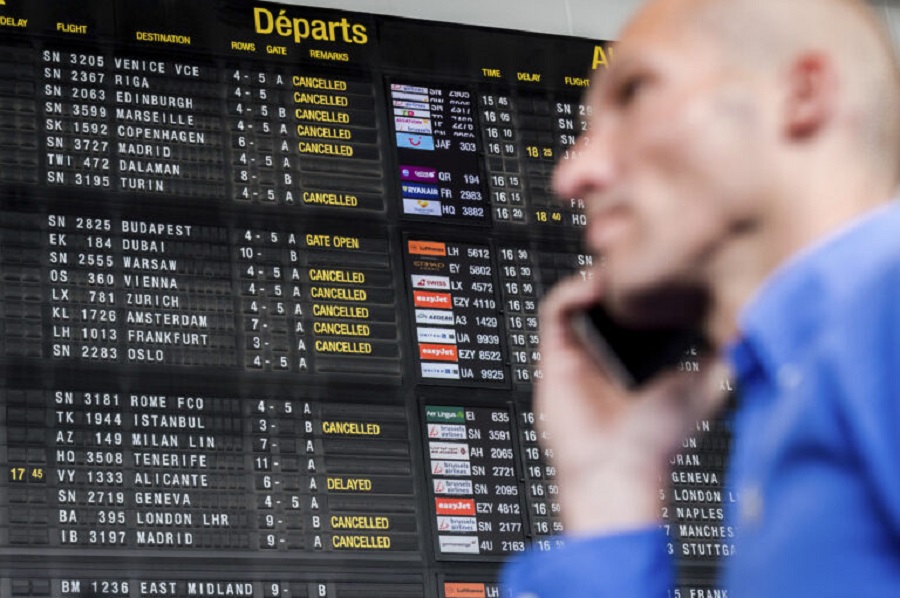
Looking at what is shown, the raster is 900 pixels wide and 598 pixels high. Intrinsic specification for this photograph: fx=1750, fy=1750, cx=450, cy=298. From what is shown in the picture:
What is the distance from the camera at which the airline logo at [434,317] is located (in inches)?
186

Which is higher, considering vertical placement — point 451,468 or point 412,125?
point 412,125

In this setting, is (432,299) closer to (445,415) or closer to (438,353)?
(438,353)

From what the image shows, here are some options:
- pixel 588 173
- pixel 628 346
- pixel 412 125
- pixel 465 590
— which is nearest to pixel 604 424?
pixel 628 346

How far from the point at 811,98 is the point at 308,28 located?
3971 millimetres

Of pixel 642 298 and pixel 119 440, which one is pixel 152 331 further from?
pixel 642 298

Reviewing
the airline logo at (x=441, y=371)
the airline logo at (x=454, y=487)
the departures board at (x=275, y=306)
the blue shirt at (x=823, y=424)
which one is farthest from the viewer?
the airline logo at (x=441, y=371)

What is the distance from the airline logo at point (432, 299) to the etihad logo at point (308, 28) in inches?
31.1

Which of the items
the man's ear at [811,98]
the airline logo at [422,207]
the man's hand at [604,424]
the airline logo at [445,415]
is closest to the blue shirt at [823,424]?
the man's ear at [811,98]

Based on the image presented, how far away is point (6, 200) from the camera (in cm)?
447

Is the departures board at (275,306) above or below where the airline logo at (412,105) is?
below

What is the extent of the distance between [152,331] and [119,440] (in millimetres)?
303

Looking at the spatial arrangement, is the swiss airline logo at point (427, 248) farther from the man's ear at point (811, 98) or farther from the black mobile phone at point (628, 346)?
the man's ear at point (811, 98)

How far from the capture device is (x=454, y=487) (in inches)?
180

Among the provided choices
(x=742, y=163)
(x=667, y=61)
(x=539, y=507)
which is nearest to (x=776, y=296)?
(x=742, y=163)
